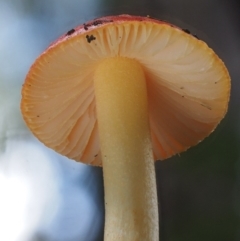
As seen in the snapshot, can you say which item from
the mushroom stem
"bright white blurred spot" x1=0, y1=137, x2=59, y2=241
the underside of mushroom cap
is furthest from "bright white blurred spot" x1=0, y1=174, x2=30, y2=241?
the mushroom stem

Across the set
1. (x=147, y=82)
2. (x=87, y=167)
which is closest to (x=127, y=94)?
(x=147, y=82)

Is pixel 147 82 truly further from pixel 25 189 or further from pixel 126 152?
pixel 25 189

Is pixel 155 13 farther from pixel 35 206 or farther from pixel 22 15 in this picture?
pixel 35 206

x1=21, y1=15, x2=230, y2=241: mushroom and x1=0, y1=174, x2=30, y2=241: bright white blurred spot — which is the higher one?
x1=21, y1=15, x2=230, y2=241: mushroom

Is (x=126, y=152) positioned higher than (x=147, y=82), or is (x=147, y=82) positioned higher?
(x=147, y=82)

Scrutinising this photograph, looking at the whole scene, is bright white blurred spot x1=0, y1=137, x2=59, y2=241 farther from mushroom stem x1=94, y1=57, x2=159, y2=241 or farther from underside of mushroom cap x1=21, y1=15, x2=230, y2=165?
mushroom stem x1=94, y1=57, x2=159, y2=241

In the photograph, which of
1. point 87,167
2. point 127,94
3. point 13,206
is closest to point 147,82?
point 127,94

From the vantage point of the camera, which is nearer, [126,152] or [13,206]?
[126,152]
